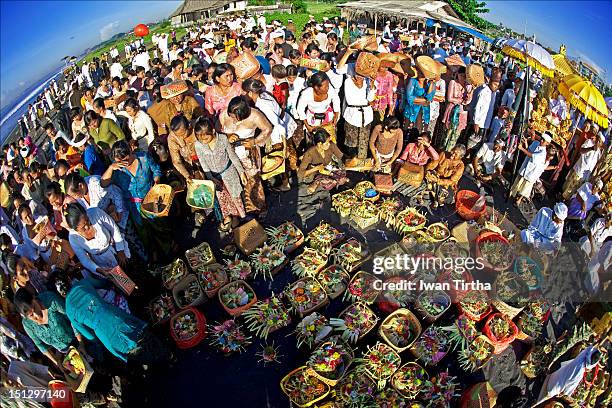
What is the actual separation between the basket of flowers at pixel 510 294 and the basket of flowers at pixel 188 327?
12.4ft

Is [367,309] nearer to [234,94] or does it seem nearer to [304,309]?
[304,309]

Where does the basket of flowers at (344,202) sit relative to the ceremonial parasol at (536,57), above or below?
below

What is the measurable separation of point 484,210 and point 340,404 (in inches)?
154

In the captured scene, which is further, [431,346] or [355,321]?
[355,321]

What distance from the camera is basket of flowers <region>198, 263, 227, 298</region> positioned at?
206 inches

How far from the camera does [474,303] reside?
479 centimetres

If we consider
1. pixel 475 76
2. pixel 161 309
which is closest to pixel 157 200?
pixel 161 309

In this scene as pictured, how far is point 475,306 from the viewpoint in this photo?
4754 millimetres

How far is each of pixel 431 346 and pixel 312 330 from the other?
1438mm

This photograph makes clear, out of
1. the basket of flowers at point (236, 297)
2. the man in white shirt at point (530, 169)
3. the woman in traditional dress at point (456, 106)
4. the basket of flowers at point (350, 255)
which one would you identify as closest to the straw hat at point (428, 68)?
the woman in traditional dress at point (456, 106)

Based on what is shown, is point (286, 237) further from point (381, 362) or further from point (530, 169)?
point (530, 169)

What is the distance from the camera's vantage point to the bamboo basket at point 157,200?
17.5 feet

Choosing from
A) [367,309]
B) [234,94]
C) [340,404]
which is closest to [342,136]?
[234,94]

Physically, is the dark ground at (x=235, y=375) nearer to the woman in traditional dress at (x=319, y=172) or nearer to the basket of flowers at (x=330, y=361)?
the basket of flowers at (x=330, y=361)
